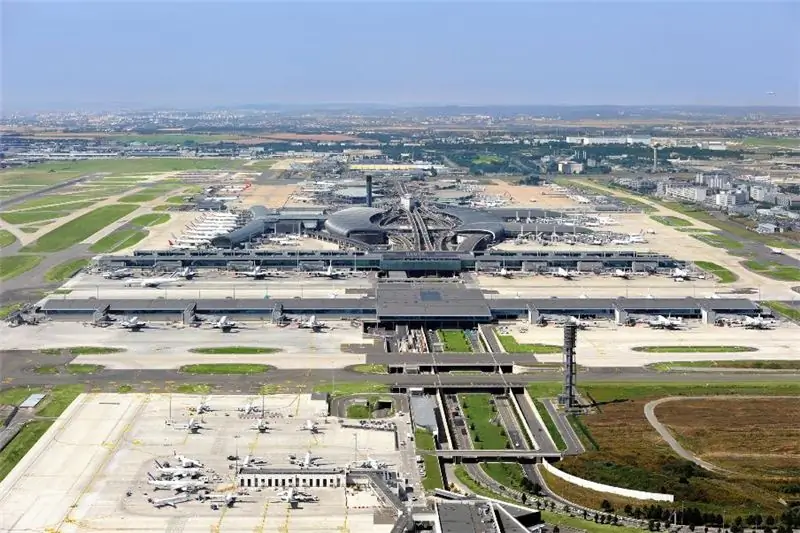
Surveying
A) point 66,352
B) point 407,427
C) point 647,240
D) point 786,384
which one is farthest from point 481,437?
point 647,240

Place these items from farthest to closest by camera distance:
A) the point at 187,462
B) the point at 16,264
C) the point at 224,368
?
1. the point at 16,264
2. the point at 224,368
3. the point at 187,462

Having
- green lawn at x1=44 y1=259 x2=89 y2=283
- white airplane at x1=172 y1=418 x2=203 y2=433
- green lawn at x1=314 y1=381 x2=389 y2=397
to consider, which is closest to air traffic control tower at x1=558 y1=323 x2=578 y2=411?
green lawn at x1=314 y1=381 x2=389 y2=397

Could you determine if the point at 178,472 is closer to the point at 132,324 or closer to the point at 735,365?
the point at 132,324

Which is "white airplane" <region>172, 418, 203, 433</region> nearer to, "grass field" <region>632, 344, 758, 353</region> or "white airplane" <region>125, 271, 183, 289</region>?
"grass field" <region>632, 344, 758, 353</region>

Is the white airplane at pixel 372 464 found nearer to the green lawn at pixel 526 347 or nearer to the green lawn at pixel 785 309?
the green lawn at pixel 526 347

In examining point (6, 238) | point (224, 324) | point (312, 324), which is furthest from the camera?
point (6, 238)

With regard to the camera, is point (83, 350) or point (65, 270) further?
point (65, 270)

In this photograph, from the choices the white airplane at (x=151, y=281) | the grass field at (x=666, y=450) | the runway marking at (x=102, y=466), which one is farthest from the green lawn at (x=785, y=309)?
the white airplane at (x=151, y=281)

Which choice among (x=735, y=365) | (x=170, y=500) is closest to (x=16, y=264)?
(x=170, y=500)
